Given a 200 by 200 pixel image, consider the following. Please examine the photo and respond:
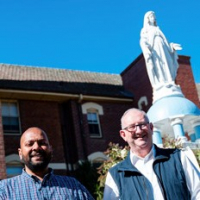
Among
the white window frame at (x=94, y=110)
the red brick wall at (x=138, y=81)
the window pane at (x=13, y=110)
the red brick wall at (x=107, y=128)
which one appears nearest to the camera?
the window pane at (x=13, y=110)

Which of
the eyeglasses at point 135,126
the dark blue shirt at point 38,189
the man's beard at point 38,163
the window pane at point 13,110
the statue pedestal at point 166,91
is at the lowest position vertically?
the dark blue shirt at point 38,189

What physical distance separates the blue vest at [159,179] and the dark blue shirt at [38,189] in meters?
0.44

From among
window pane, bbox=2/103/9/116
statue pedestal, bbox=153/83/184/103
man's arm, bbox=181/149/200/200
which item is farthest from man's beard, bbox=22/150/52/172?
window pane, bbox=2/103/9/116

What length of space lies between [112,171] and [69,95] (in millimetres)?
16114

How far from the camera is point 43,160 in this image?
13.2 ft

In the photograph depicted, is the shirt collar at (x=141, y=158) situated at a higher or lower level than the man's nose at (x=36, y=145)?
lower

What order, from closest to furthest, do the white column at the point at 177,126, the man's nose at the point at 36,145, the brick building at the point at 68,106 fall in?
the man's nose at the point at 36,145 → the white column at the point at 177,126 → the brick building at the point at 68,106

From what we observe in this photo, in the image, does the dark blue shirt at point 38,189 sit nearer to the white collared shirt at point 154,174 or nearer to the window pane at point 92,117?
the white collared shirt at point 154,174

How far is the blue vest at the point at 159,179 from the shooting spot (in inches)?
145

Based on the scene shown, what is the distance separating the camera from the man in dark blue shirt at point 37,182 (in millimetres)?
3930

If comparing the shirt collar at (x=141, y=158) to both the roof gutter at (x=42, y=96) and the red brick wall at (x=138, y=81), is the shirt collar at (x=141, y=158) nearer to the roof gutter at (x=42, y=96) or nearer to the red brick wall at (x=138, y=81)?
the roof gutter at (x=42, y=96)

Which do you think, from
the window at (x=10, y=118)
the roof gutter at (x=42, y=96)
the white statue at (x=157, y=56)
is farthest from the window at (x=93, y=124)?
the white statue at (x=157, y=56)

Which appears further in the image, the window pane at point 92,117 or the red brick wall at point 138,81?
the red brick wall at point 138,81

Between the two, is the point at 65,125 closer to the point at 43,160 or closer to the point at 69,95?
the point at 69,95
